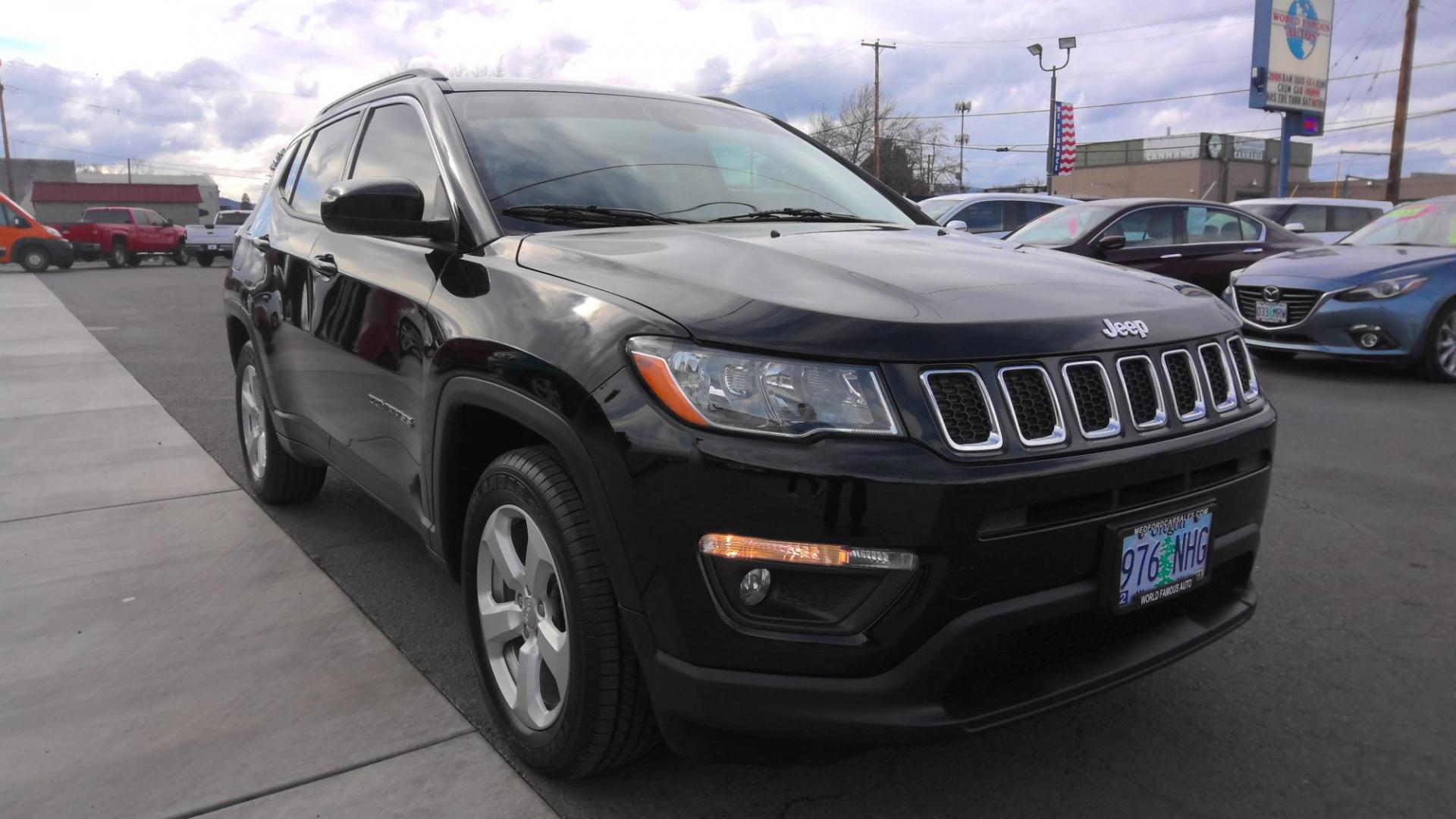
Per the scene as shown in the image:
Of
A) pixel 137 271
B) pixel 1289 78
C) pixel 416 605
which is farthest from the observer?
pixel 137 271

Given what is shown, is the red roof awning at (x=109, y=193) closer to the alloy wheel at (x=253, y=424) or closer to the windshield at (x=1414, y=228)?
the alloy wheel at (x=253, y=424)

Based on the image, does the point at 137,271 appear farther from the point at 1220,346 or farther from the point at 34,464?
the point at 1220,346

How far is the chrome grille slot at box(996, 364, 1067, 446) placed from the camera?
2098mm

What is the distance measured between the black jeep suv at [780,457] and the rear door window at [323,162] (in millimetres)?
1032

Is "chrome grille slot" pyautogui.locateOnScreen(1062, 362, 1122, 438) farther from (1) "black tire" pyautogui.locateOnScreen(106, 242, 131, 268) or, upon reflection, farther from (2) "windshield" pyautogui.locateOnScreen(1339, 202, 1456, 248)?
(1) "black tire" pyautogui.locateOnScreen(106, 242, 131, 268)

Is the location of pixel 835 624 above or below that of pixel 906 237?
below

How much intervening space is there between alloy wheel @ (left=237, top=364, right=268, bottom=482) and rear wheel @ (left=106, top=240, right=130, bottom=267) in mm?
30819

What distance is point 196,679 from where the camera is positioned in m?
3.18

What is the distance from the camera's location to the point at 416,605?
3.73 metres

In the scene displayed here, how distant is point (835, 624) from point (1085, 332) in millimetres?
843

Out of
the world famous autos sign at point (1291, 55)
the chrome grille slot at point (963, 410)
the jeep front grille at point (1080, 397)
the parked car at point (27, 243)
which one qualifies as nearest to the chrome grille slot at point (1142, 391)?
the jeep front grille at point (1080, 397)

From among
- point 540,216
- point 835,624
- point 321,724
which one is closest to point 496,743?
point 321,724

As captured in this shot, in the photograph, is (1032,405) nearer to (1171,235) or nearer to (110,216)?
(1171,235)

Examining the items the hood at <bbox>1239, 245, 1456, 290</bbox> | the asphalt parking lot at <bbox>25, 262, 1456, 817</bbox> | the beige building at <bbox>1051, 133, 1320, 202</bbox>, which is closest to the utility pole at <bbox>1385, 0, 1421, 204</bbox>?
the hood at <bbox>1239, 245, 1456, 290</bbox>
